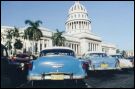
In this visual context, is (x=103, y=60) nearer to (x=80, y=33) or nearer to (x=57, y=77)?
(x=57, y=77)

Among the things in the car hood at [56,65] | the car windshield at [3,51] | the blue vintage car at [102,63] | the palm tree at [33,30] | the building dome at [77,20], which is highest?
the building dome at [77,20]

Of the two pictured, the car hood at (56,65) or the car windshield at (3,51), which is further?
the car windshield at (3,51)

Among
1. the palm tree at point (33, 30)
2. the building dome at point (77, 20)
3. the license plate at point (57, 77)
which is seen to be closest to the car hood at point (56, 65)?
the license plate at point (57, 77)

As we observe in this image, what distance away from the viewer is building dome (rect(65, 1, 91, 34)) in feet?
435

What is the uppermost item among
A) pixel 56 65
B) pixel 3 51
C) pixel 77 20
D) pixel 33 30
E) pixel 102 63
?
pixel 77 20

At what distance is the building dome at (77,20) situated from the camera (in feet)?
435

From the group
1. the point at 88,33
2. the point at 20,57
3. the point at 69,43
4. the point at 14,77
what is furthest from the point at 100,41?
the point at 14,77

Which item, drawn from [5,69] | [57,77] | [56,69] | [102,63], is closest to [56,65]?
[56,69]

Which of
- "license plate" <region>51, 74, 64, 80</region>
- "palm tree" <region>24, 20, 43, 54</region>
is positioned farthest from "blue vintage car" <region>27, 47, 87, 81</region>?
"palm tree" <region>24, 20, 43, 54</region>

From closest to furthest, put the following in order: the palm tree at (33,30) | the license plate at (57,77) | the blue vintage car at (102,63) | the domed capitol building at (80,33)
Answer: the license plate at (57,77)
the blue vintage car at (102,63)
the palm tree at (33,30)
the domed capitol building at (80,33)

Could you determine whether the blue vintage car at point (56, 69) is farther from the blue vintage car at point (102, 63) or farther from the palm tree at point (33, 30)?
the palm tree at point (33, 30)

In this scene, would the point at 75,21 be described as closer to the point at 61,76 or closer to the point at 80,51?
the point at 80,51

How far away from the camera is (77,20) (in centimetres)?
13312

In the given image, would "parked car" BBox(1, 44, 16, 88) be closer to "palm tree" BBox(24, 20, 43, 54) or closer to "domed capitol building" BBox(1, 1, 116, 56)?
"palm tree" BBox(24, 20, 43, 54)
